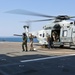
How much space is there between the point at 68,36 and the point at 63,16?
7.55ft

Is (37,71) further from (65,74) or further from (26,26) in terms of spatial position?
(26,26)

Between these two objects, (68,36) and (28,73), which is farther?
(68,36)

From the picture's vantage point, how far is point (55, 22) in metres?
A: 26.8

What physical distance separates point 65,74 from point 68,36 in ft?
52.5

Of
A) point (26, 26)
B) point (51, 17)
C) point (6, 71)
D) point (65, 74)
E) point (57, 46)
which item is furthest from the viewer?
point (26, 26)

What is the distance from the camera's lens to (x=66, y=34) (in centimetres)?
2527

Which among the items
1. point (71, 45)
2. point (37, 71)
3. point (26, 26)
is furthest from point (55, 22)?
point (37, 71)

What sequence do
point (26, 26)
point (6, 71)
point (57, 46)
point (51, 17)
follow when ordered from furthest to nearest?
point (26, 26) → point (57, 46) → point (51, 17) → point (6, 71)

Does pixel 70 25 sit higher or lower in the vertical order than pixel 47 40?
higher

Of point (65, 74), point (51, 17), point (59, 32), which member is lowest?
point (65, 74)

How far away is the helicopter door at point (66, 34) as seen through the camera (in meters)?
24.9

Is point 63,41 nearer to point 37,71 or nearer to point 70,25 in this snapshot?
point 70,25

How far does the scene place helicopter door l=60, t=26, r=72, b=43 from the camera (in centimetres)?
2485

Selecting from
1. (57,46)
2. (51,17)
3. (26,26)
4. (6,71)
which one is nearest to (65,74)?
(6,71)
